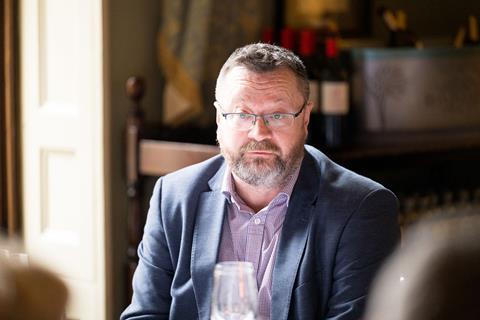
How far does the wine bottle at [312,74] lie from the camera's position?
319cm

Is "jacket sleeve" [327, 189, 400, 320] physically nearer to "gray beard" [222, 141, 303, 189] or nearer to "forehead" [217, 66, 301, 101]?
"gray beard" [222, 141, 303, 189]

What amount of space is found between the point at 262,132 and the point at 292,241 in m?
0.25

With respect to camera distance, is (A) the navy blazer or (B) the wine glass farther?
(A) the navy blazer

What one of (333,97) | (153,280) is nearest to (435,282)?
(153,280)

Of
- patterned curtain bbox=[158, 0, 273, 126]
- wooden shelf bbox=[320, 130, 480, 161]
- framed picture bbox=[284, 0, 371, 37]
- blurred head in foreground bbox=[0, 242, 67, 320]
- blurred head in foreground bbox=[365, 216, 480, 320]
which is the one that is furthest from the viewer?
framed picture bbox=[284, 0, 371, 37]

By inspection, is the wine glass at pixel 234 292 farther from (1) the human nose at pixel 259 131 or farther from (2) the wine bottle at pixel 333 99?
(2) the wine bottle at pixel 333 99

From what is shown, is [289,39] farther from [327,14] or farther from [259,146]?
[259,146]

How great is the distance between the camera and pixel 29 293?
859 mm

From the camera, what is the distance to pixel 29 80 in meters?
3.47

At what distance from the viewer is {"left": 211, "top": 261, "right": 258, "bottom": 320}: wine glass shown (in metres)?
1.44

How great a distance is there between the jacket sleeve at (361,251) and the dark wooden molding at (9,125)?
1.94 metres

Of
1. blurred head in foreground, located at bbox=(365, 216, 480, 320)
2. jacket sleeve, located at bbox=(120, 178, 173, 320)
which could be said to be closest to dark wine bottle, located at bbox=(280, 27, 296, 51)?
jacket sleeve, located at bbox=(120, 178, 173, 320)

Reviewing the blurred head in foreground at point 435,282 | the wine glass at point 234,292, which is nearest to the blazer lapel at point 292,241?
the wine glass at point 234,292

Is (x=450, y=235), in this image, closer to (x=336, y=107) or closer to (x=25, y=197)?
(x=336, y=107)
